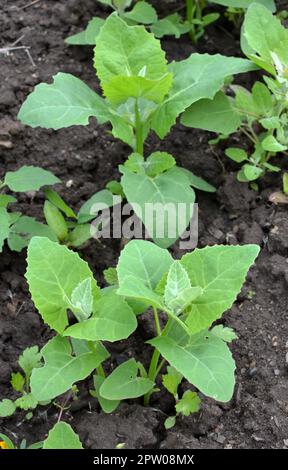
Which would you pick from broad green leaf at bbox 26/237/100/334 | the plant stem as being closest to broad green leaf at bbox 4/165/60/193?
the plant stem

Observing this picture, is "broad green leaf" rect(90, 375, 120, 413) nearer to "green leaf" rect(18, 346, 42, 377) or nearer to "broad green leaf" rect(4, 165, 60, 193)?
"green leaf" rect(18, 346, 42, 377)

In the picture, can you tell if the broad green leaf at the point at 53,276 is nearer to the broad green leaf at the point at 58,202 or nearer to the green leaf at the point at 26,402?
the green leaf at the point at 26,402

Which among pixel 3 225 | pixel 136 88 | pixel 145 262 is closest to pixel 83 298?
pixel 145 262

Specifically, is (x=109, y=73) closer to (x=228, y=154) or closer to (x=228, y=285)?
(x=228, y=154)

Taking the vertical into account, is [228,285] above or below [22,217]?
above

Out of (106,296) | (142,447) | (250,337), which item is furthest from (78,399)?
(250,337)

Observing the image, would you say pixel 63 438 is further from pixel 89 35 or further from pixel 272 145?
pixel 89 35
